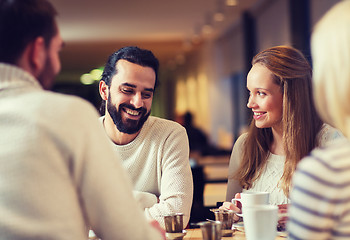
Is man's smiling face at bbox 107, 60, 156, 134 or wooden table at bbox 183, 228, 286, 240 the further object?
man's smiling face at bbox 107, 60, 156, 134

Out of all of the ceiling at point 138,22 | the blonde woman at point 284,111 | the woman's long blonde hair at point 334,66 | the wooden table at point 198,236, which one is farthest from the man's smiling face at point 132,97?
the ceiling at point 138,22

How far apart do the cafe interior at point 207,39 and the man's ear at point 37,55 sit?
2.20 m

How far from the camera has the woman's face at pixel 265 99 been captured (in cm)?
224

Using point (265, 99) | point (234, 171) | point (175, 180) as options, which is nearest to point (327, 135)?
point (265, 99)

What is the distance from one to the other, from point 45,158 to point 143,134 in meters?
1.29

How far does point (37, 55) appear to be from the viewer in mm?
1146

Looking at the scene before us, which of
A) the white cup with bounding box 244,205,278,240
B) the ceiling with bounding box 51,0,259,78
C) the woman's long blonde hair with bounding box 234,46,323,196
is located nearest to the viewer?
the white cup with bounding box 244,205,278,240

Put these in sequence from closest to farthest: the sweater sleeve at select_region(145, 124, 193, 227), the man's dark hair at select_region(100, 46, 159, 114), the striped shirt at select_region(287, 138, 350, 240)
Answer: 1. the striped shirt at select_region(287, 138, 350, 240)
2. the sweater sleeve at select_region(145, 124, 193, 227)
3. the man's dark hair at select_region(100, 46, 159, 114)

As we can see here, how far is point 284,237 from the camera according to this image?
1.67 metres

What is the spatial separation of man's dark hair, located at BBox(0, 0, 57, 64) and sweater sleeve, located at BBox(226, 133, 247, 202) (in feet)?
4.85

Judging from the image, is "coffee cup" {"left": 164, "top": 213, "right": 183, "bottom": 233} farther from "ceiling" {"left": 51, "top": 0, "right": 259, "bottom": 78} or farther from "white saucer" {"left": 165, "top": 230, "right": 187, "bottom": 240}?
"ceiling" {"left": 51, "top": 0, "right": 259, "bottom": 78}

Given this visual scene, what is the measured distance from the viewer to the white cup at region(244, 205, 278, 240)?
56.8 inches

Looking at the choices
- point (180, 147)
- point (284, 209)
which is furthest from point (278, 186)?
point (180, 147)

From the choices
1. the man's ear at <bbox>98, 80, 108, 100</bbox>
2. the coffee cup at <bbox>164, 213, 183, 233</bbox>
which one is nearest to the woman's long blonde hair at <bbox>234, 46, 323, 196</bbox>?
the coffee cup at <bbox>164, 213, 183, 233</bbox>
